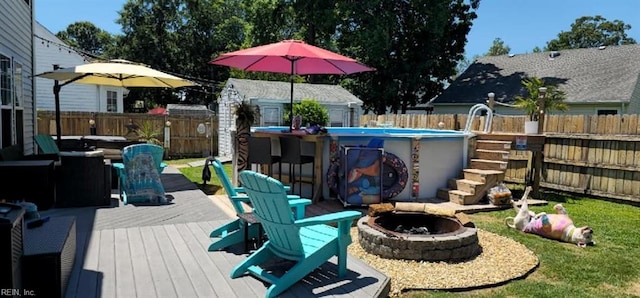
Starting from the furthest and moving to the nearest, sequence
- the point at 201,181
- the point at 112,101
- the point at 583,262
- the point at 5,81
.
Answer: the point at 112,101 → the point at 201,181 → the point at 5,81 → the point at 583,262

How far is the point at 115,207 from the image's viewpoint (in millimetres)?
6012

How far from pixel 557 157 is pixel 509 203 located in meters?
2.86

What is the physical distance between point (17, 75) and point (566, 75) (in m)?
21.6

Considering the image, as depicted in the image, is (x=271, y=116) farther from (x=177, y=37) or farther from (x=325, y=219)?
(x=177, y=37)

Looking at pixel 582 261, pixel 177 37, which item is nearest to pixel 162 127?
pixel 582 261

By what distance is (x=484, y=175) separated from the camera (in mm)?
7312

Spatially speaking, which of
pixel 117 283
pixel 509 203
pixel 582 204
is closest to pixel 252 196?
pixel 117 283

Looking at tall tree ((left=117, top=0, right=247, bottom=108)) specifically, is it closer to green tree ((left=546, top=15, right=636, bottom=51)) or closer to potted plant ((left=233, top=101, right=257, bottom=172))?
potted plant ((left=233, top=101, right=257, bottom=172))

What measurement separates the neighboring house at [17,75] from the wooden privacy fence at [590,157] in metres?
10.0

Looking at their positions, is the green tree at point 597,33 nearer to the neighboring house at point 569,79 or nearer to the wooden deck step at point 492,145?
the neighboring house at point 569,79

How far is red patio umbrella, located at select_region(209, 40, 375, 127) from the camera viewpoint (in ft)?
21.6

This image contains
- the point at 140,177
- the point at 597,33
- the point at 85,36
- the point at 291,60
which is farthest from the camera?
the point at 85,36

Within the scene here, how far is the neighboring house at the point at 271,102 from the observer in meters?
16.1

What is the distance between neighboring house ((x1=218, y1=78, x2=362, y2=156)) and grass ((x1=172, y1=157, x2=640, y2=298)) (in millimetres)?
10902
